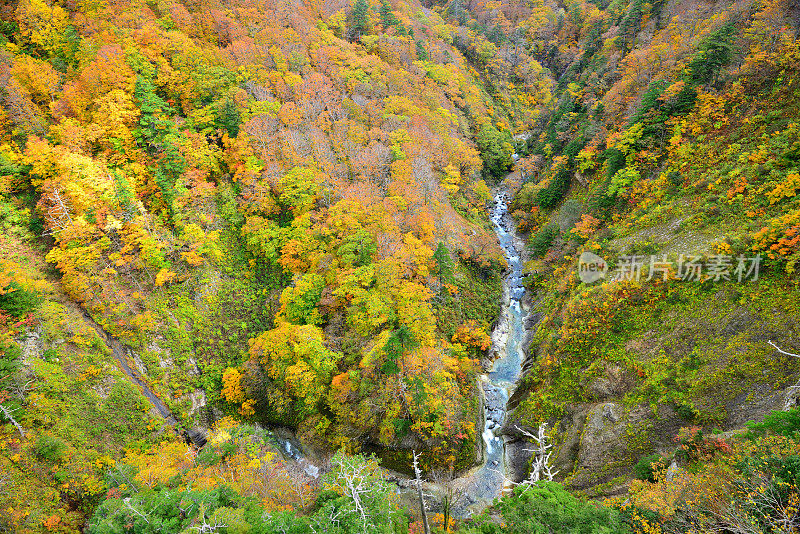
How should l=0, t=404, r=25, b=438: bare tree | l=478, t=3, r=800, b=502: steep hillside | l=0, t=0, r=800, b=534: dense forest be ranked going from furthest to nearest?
1. l=0, t=404, r=25, b=438: bare tree
2. l=478, t=3, r=800, b=502: steep hillside
3. l=0, t=0, r=800, b=534: dense forest

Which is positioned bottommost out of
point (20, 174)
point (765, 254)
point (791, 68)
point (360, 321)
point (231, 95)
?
point (360, 321)

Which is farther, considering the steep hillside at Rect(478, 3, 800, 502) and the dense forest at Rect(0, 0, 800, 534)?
the steep hillside at Rect(478, 3, 800, 502)

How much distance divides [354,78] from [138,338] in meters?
37.3

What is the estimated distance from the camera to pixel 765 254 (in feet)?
62.0

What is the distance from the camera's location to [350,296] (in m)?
26.2

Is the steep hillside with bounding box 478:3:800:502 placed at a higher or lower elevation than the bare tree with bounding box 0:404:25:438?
higher

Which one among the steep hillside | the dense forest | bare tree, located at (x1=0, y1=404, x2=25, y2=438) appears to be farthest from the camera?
bare tree, located at (x1=0, y1=404, x2=25, y2=438)

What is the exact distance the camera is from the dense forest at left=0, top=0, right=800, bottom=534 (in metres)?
16.4

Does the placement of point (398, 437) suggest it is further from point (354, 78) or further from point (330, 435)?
point (354, 78)

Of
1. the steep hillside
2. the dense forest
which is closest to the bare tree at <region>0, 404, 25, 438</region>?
the dense forest

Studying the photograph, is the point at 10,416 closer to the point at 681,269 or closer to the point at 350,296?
the point at 350,296

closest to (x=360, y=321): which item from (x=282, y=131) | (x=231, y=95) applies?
(x=282, y=131)

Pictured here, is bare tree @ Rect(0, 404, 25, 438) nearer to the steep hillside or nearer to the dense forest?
the dense forest

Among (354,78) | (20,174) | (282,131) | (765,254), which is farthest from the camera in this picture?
(354,78)
